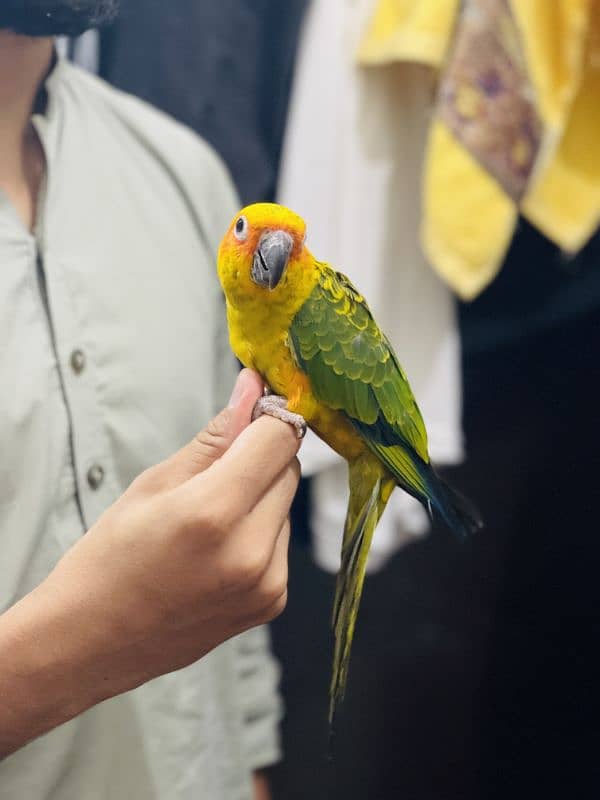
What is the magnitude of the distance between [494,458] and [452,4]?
1.09 feet

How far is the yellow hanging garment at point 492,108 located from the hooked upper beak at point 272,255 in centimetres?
27

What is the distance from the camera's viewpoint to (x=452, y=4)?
51 cm

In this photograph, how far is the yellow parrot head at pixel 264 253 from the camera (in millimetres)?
291

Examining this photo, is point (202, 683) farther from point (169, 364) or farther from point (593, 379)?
point (593, 379)

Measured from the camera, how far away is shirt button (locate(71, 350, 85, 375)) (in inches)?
14.4

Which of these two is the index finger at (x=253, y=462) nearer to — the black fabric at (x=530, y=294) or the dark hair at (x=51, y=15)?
the dark hair at (x=51, y=15)

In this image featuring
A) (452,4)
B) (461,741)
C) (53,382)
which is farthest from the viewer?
(461,741)

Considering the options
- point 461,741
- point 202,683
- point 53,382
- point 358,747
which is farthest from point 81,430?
point 461,741

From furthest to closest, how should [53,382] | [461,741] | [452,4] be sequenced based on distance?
[461,741], [452,4], [53,382]

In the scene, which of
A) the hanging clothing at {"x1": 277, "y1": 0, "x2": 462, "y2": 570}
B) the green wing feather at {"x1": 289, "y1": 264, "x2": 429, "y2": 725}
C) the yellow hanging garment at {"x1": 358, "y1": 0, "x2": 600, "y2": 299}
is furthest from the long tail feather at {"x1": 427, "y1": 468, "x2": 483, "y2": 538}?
the yellow hanging garment at {"x1": 358, "y1": 0, "x2": 600, "y2": 299}

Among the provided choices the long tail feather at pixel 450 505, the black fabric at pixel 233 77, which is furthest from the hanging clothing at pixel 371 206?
the long tail feather at pixel 450 505

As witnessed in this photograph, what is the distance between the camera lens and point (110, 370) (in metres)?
0.38

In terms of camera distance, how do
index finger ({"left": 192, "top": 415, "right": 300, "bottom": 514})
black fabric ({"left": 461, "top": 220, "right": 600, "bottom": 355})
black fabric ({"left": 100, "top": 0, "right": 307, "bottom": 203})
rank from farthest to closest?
black fabric ({"left": 461, "top": 220, "right": 600, "bottom": 355}), black fabric ({"left": 100, "top": 0, "right": 307, "bottom": 203}), index finger ({"left": 192, "top": 415, "right": 300, "bottom": 514})

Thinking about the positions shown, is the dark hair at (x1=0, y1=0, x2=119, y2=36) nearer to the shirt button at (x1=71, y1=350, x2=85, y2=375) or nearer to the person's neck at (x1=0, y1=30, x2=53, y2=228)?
the person's neck at (x1=0, y1=30, x2=53, y2=228)
